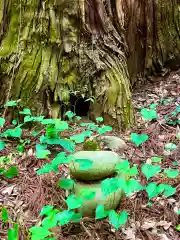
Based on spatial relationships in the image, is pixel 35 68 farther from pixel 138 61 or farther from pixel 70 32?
pixel 138 61

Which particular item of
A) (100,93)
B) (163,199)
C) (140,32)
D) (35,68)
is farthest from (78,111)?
(140,32)

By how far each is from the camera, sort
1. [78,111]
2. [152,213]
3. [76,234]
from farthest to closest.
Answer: [78,111] → [152,213] → [76,234]

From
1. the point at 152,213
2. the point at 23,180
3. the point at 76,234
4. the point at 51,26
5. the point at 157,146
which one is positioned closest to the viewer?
the point at 76,234

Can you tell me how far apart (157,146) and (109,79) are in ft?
3.08

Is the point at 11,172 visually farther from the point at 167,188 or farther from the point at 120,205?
the point at 167,188

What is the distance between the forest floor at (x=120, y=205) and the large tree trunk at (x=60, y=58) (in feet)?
1.53

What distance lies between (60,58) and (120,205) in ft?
5.99

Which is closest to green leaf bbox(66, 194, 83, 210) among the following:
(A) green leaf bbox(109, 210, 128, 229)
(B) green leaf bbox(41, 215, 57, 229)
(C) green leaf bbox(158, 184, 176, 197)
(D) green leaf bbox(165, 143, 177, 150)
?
(B) green leaf bbox(41, 215, 57, 229)

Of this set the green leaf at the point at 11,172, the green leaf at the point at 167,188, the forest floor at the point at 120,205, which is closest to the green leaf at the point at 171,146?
the forest floor at the point at 120,205

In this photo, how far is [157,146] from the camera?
130 inches

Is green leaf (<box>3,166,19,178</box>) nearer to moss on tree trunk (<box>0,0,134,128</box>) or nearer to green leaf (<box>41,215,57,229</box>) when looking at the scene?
green leaf (<box>41,215,57,229</box>)

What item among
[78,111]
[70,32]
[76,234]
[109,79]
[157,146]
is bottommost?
[76,234]

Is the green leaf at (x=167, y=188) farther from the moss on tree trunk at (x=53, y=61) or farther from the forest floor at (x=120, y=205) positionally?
the moss on tree trunk at (x=53, y=61)

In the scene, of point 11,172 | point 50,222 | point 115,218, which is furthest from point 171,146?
point 50,222
